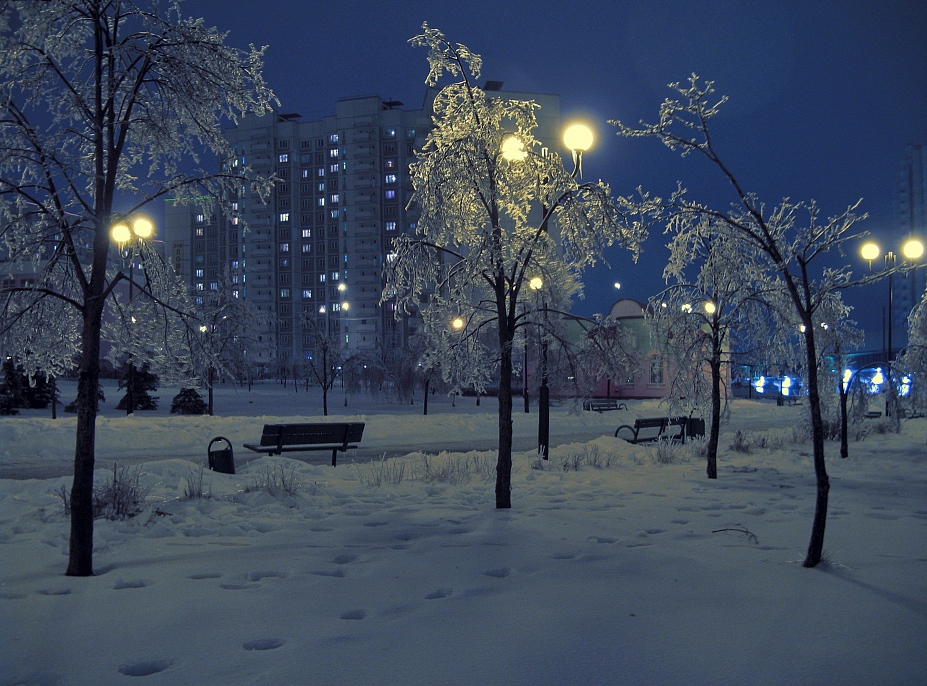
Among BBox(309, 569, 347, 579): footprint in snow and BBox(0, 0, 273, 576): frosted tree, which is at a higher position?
BBox(0, 0, 273, 576): frosted tree

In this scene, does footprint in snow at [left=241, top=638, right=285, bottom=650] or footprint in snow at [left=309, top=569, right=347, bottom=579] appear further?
footprint in snow at [left=309, top=569, right=347, bottom=579]

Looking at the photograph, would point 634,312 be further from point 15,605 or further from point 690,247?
point 15,605

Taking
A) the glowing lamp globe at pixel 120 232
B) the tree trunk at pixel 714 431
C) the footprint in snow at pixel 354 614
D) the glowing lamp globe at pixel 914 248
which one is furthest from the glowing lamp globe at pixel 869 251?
the glowing lamp globe at pixel 120 232

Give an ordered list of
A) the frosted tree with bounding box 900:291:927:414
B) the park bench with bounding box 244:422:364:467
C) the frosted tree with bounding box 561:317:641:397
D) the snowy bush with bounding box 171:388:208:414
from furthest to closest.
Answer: the snowy bush with bounding box 171:388:208:414 < the park bench with bounding box 244:422:364:467 < the frosted tree with bounding box 900:291:927:414 < the frosted tree with bounding box 561:317:641:397

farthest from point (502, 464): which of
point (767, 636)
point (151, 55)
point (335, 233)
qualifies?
point (335, 233)

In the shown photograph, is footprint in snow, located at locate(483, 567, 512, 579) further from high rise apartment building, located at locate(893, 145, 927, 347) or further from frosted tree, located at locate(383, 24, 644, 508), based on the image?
high rise apartment building, located at locate(893, 145, 927, 347)

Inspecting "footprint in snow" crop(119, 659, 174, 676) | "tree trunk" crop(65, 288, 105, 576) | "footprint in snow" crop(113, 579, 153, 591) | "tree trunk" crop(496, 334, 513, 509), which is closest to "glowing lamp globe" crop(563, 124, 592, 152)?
"tree trunk" crop(496, 334, 513, 509)

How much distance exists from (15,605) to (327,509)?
414cm

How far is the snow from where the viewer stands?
3.74m

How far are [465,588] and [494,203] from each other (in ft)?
17.2

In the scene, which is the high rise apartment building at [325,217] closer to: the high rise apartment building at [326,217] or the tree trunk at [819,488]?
the high rise apartment building at [326,217]

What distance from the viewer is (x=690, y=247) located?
12867 mm

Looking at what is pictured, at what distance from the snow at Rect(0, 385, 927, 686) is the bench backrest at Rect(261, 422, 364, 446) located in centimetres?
443

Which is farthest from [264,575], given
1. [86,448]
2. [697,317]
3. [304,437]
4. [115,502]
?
[304,437]
